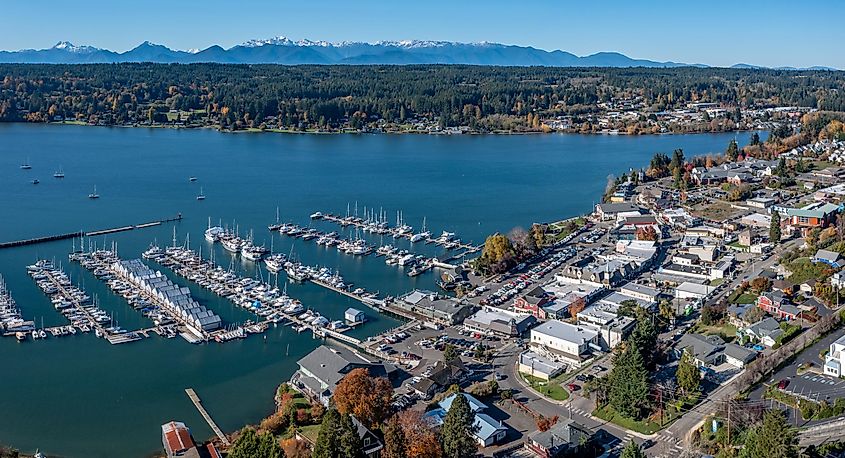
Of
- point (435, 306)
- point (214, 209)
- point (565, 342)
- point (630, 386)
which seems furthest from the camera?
point (214, 209)

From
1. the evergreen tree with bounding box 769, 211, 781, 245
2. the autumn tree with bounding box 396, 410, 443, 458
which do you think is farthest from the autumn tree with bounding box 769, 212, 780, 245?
the autumn tree with bounding box 396, 410, 443, 458

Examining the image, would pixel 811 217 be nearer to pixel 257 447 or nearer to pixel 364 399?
pixel 364 399

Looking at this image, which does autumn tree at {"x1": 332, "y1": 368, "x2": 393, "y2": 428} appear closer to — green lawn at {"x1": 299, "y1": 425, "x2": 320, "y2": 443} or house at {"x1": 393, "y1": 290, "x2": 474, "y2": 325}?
green lawn at {"x1": 299, "y1": 425, "x2": 320, "y2": 443}

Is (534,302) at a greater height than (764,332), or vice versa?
(764,332)

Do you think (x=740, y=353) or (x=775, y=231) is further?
(x=775, y=231)

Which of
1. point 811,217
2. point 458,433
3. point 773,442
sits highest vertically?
point 811,217

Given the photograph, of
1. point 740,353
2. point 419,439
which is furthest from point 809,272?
point 419,439
